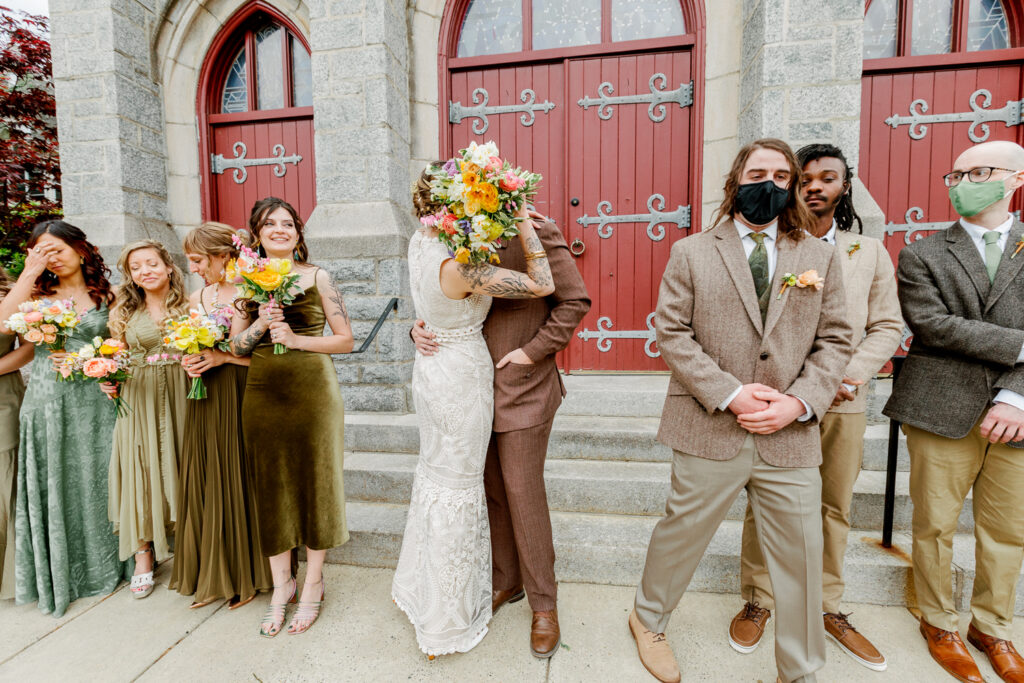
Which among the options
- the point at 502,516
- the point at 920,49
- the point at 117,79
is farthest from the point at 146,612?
the point at 920,49

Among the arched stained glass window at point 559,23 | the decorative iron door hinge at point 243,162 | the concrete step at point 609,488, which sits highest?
the arched stained glass window at point 559,23

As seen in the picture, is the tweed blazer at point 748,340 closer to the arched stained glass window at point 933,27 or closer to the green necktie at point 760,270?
the green necktie at point 760,270

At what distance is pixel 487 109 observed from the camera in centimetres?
422

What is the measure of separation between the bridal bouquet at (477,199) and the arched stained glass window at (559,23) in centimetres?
312

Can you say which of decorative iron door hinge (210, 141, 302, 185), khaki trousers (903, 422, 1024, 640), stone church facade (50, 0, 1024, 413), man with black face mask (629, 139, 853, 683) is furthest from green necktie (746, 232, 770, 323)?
decorative iron door hinge (210, 141, 302, 185)

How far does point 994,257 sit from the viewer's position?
197cm

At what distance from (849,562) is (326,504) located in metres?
2.71

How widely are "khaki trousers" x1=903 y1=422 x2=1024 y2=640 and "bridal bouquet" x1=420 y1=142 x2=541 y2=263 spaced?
2078 millimetres

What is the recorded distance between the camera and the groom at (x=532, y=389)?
6.63 ft

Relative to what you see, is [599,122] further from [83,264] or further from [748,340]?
[83,264]

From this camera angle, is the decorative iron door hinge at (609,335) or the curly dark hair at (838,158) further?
the decorative iron door hinge at (609,335)

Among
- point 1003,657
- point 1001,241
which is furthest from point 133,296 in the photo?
point 1003,657

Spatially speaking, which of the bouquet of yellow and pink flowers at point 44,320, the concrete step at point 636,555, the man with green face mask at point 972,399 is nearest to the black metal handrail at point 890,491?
the concrete step at point 636,555

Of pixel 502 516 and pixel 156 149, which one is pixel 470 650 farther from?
pixel 156 149
